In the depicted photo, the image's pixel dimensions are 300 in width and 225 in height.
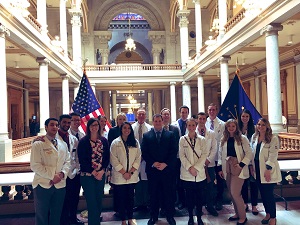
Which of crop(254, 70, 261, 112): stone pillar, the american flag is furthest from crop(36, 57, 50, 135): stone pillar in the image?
crop(254, 70, 261, 112): stone pillar

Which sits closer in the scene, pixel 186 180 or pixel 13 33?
pixel 186 180

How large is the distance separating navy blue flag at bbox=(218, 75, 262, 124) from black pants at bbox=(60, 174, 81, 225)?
3033 millimetres

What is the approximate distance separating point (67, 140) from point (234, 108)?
3.38 m

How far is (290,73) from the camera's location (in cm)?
1591

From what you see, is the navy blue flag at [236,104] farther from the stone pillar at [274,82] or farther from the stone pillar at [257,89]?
the stone pillar at [257,89]

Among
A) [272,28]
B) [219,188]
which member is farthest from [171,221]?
[272,28]

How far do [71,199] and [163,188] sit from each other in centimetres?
137

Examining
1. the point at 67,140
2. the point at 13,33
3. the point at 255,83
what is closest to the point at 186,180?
the point at 67,140

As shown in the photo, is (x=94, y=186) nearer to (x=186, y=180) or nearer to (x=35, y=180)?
(x=35, y=180)

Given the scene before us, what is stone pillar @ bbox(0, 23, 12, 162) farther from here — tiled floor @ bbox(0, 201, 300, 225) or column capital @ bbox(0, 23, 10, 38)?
tiled floor @ bbox(0, 201, 300, 225)

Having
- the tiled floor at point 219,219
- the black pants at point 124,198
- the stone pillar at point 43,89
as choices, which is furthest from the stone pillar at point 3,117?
the black pants at point 124,198

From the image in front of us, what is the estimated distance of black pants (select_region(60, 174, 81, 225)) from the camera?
4043mm

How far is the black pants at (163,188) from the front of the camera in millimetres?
4199

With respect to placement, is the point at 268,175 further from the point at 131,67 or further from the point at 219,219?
the point at 131,67
